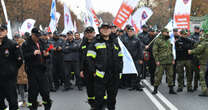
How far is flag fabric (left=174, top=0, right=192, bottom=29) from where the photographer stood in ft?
43.8

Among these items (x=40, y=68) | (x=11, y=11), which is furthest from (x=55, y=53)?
(x=11, y=11)

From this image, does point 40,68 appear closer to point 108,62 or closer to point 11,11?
point 108,62

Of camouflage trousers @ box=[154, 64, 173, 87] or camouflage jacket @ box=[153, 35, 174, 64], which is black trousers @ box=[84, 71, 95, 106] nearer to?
camouflage trousers @ box=[154, 64, 173, 87]

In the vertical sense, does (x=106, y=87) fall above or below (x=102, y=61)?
below

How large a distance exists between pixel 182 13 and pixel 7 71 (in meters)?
8.63

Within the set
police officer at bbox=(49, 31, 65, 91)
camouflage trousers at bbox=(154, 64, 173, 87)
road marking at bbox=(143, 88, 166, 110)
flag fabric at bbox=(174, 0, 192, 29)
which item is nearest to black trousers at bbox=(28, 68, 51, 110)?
road marking at bbox=(143, 88, 166, 110)

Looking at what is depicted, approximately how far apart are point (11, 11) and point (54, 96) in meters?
39.0

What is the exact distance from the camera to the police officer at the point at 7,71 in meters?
6.62

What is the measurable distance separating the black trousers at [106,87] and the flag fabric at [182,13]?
7267 millimetres

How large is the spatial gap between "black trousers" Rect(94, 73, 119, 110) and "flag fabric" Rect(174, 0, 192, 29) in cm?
727

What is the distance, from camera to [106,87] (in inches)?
275

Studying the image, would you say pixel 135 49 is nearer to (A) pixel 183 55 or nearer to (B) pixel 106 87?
(A) pixel 183 55

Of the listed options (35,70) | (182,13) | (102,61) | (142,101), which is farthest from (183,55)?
(35,70)

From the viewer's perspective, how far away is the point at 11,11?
4769 centimetres
